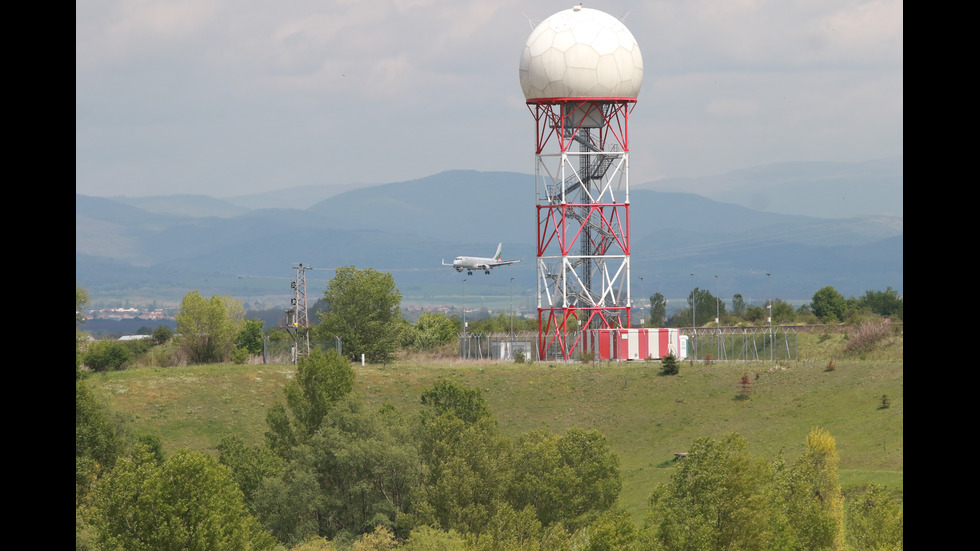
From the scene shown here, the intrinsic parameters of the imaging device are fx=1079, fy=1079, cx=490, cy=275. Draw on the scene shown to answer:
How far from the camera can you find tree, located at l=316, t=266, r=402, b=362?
7794 cm

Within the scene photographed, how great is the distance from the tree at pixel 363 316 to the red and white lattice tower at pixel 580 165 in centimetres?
1159

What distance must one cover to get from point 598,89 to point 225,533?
44.4m

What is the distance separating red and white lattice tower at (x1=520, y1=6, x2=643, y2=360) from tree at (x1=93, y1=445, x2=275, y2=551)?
1485 inches

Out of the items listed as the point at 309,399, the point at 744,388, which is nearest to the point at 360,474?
the point at 309,399

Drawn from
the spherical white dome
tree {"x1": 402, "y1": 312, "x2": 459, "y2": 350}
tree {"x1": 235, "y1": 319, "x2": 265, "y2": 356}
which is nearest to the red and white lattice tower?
the spherical white dome

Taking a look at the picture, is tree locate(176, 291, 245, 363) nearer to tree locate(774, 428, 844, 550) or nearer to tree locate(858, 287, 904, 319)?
tree locate(774, 428, 844, 550)

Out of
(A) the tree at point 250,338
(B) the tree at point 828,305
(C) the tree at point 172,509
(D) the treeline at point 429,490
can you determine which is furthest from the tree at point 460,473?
(B) the tree at point 828,305

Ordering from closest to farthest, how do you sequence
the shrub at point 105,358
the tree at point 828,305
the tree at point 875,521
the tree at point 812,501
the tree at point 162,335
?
the tree at point 875,521
the tree at point 812,501
the shrub at point 105,358
the tree at point 162,335
the tree at point 828,305

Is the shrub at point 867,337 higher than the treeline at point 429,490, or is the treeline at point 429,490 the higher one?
the shrub at point 867,337

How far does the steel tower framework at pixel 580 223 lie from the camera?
7412 cm

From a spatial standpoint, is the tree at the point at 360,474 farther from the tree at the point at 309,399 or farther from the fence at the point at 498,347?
the fence at the point at 498,347

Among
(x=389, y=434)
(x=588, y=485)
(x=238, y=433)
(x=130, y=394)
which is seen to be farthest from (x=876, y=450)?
(x=130, y=394)

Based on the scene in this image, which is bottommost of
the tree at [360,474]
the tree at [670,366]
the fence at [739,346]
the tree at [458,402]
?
the tree at [360,474]

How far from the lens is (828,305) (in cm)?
11231
